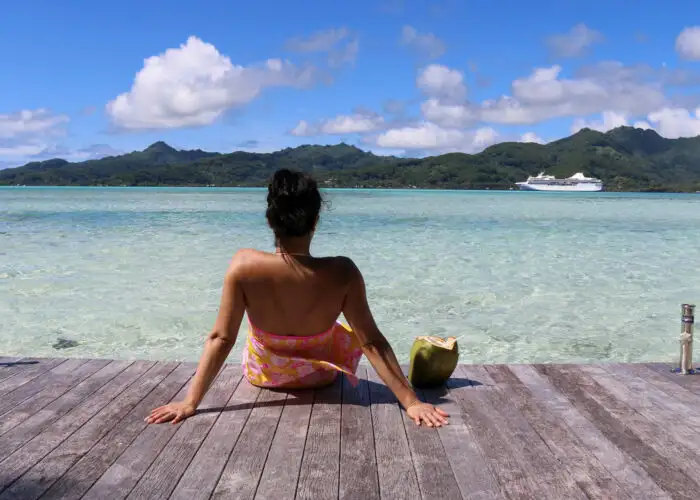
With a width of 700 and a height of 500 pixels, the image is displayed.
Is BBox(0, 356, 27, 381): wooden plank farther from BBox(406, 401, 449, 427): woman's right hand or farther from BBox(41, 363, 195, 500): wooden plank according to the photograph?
BBox(406, 401, 449, 427): woman's right hand

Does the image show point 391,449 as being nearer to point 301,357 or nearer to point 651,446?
point 301,357

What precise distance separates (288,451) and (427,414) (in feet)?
2.46

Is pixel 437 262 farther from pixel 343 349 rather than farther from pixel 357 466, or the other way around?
pixel 357 466

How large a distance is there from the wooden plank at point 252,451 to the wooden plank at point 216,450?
27 millimetres

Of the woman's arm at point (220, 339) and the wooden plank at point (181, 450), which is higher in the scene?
the woman's arm at point (220, 339)

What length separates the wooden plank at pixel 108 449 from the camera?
7.39 feet

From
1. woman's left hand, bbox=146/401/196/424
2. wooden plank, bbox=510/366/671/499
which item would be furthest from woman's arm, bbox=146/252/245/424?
wooden plank, bbox=510/366/671/499

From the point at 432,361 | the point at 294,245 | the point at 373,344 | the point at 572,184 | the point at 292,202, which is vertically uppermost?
the point at 292,202

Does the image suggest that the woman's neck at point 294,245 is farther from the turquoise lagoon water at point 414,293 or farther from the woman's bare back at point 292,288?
the turquoise lagoon water at point 414,293

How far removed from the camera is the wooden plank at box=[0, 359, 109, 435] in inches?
118

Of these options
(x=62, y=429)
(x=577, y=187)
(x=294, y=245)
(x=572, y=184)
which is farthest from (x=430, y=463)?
(x=577, y=187)

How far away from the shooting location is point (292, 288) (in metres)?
3.07

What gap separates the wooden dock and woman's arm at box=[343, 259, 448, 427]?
0.41 feet

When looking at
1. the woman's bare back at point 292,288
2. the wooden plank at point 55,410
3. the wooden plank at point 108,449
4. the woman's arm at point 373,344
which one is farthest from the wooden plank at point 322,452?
the wooden plank at point 55,410
